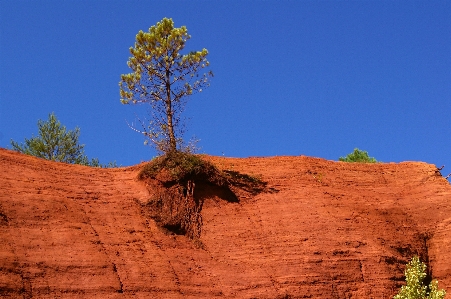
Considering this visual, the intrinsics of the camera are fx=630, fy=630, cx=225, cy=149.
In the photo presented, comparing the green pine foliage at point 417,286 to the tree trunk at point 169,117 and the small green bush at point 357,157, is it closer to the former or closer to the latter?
the tree trunk at point 169,117

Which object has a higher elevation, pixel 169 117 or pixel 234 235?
pixel 169 117

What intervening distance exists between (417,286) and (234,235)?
640 cm

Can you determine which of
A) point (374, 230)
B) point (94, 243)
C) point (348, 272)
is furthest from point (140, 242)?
point (374, 230)

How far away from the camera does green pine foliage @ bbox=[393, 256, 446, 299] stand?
825 inches

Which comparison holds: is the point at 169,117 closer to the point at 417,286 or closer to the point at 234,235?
the point at 234,235

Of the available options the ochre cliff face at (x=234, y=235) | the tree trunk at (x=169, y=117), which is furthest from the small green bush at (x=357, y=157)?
the tree trunk at (x=169, y=117)

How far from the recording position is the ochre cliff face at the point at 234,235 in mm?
17891

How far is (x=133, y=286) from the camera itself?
18016mm

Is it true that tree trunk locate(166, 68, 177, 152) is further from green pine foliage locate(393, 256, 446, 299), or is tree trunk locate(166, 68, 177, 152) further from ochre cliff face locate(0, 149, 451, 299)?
green pine foliage locate(393, 256, 446, 299)

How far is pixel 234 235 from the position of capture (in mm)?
21609

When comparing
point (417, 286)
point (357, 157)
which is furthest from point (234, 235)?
point (357, 157)

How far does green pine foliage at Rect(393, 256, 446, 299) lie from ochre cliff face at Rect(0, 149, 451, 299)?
374 mm

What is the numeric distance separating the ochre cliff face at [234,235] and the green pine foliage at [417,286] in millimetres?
374

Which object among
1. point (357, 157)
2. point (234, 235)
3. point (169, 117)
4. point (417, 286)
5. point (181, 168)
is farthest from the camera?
point (357, 157)
